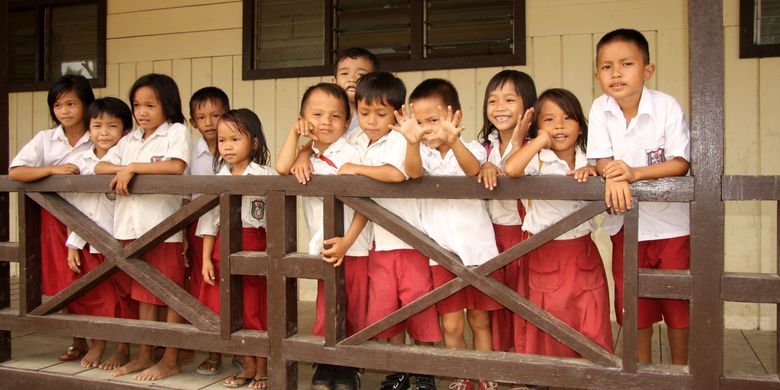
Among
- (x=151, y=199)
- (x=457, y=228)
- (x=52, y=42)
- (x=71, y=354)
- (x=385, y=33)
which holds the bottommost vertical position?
(x=71, y=354)

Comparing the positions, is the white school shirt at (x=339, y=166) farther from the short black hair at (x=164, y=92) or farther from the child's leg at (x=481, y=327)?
the short black hair at (x=164, y=92)

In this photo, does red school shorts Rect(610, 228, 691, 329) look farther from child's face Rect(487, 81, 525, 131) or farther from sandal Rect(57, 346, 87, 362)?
sandal Rect(57, 346, 87, 362)

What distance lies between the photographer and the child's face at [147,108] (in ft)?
11.0

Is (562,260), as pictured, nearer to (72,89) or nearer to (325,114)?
(325,114)

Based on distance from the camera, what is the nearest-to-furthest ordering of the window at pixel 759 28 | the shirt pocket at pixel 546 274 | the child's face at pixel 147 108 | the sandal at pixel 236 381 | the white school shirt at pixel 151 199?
the shirt pocket at pixel 546 274 < the sandal at pixel 236 381 < the white school shirt at pixel 151 199 < the child's face at pixel 147 108 < the window at pixel 759 28

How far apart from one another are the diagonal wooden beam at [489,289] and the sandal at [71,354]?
69.6 inches

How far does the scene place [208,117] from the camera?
11.9ft

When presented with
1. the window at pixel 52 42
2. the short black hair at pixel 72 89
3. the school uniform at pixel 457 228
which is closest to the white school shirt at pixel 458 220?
the school uniform at pixel 457 228

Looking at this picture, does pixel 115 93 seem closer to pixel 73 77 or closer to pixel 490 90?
pixel 73 77

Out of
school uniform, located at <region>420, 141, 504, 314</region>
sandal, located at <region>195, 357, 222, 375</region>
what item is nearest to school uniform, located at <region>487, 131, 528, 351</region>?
school uniform, located at <region>420, 141, 504, 314</region>

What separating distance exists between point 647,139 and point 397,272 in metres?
1.14

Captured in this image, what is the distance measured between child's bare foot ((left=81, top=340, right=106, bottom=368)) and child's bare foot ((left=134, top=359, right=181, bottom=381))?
1.19ft

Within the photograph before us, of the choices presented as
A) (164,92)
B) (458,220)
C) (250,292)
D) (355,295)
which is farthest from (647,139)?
(164,92)

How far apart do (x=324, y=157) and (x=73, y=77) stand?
167cm
